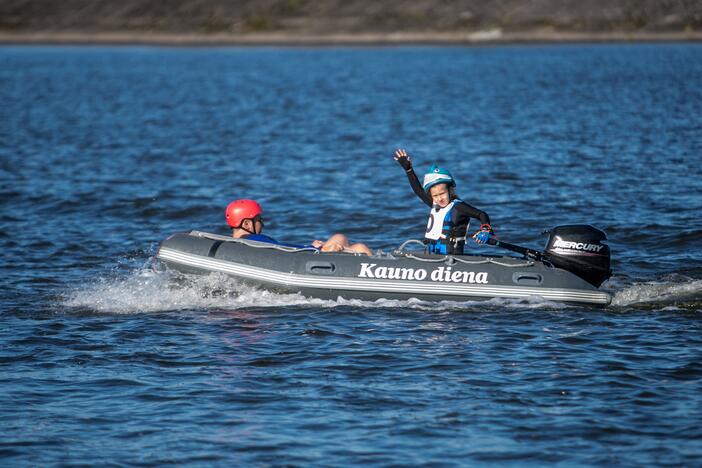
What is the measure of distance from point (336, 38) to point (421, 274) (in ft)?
197

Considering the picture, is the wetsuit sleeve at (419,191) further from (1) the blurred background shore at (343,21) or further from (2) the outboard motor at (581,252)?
(1) the blurred background shore at (343,21)

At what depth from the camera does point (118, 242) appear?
16016 mm

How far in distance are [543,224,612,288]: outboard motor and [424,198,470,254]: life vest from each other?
3.72ft

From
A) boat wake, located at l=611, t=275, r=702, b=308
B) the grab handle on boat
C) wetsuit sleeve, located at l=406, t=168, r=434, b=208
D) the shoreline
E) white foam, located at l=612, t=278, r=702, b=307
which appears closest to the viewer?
boat wake, located at l=611, t=275, r=702, b=308

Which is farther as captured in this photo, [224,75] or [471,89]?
[224,75]

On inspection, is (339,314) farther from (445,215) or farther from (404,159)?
(404,159)

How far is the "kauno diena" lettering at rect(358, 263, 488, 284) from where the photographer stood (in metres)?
11.6

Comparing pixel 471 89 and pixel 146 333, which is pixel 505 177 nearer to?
pixel 146 333

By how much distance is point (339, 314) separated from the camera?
11609 millimetres

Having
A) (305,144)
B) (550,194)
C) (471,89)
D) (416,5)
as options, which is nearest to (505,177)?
(550,194)

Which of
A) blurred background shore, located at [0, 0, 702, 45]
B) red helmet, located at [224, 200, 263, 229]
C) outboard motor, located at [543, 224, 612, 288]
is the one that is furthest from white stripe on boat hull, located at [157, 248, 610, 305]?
blurred background shore, located at [0, 0, 702, 45]

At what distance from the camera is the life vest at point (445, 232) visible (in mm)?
12227

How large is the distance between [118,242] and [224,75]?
38.7 meters

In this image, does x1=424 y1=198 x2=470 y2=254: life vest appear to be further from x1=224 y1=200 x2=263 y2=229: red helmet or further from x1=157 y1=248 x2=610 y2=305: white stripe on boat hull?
x1=224 y1=200 x2=263 y2=229: red helmet
